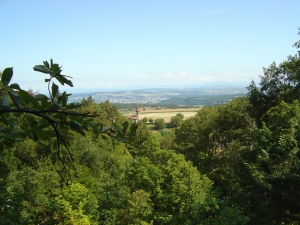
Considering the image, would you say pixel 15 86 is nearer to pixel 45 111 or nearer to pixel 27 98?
pixel 27 98

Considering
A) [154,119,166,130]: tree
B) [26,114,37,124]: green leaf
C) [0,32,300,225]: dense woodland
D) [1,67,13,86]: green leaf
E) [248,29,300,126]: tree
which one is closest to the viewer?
[1,67,13,86]: green leaf

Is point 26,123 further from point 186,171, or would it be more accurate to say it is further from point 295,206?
point 186,171

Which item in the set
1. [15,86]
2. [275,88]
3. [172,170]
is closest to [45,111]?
[15,86]

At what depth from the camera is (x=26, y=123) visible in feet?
5.20

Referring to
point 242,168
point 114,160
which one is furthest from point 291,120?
point 114,160

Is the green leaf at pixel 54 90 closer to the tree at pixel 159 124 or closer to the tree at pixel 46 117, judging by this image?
the tree at pixel 46 117

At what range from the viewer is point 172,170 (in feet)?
46.6

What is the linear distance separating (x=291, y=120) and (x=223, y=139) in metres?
11.3

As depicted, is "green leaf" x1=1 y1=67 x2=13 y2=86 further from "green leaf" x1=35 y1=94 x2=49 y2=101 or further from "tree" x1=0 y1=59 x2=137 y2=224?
"green leaf" x1=35 y1=94 x2=49 y2=101

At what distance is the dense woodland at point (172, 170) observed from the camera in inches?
69.3

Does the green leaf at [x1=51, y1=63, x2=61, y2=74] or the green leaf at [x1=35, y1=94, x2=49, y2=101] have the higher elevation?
the green leaf at [x1=51, y1=63, x2=61, y2=74]

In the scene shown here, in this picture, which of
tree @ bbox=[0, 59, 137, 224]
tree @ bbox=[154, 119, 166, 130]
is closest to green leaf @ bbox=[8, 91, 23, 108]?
tree @ bbox=[0, 59, 137, 224]

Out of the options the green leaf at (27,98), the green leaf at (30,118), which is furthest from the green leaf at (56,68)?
the green leaf at (30,118)

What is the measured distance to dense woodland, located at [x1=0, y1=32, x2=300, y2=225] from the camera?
1.76 metres
